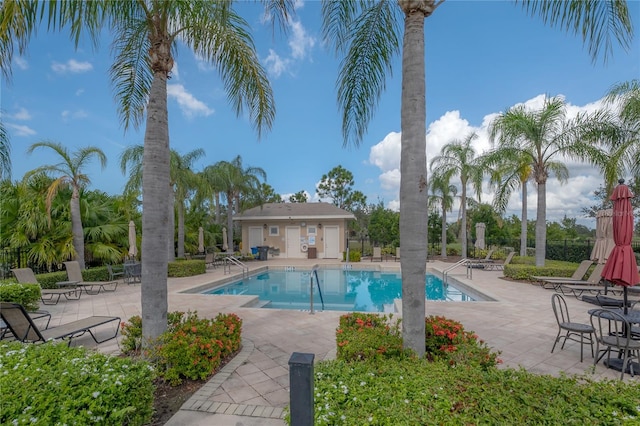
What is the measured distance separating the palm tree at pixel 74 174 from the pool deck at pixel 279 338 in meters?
2.77

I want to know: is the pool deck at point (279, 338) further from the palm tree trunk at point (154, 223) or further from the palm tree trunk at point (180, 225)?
the palm tree trunk at point (180, 225)

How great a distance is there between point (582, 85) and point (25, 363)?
1119cm

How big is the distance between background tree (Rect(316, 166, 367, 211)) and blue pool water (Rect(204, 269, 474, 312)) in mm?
22758

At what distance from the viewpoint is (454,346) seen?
3707 mm

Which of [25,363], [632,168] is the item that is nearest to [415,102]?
[25,363]

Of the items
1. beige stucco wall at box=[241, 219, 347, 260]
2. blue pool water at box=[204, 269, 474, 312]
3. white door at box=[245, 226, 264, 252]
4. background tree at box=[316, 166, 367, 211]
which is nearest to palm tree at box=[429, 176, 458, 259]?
beige stucco wall at box=[241, 219, 347, 260]

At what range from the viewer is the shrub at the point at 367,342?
346 centimetres

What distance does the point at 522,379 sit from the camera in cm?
277

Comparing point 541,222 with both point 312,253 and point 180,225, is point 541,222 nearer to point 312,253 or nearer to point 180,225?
point 312,253

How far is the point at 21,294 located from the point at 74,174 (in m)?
5.76

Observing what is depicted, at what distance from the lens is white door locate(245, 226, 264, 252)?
75.5ft

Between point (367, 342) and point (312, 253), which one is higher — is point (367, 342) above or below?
above

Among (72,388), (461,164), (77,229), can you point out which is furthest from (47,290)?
(461,164)

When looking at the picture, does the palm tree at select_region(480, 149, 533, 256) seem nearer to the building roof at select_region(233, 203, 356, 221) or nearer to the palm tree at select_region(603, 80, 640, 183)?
the palm tree at select_region(603, 80, 640, 183)
